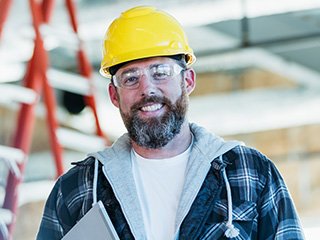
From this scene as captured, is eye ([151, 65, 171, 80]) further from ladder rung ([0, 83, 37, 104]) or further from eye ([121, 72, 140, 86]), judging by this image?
ladder rung ([0, 83, 37, 104])

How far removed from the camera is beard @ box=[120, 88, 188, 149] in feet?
7.55

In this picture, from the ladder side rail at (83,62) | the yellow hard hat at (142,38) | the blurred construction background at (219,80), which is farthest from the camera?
the blurred construction background at (219,80)

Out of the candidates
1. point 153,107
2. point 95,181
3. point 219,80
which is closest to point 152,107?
point 153,107

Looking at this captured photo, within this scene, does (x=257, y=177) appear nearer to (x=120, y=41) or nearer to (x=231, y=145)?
(x=231, y=145)

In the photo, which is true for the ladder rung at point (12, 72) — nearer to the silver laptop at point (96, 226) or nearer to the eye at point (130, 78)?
the eye at point (130, 78)

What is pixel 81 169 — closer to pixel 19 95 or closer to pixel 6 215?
pixel 6 215

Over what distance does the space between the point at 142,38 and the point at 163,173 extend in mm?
355

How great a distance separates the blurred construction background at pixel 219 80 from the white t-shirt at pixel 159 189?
7.30 ft

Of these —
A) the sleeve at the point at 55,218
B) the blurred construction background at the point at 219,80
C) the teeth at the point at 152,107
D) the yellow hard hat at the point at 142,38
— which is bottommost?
the blurred construction background at the point at 219,80

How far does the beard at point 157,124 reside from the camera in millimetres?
2303

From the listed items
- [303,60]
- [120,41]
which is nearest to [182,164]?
[120,41]

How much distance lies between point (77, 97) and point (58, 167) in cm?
167

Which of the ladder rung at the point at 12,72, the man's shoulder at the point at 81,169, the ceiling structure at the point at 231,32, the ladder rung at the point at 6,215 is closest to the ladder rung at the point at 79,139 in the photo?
the ladder rung at the point at 6,215

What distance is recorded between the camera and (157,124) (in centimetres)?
231
